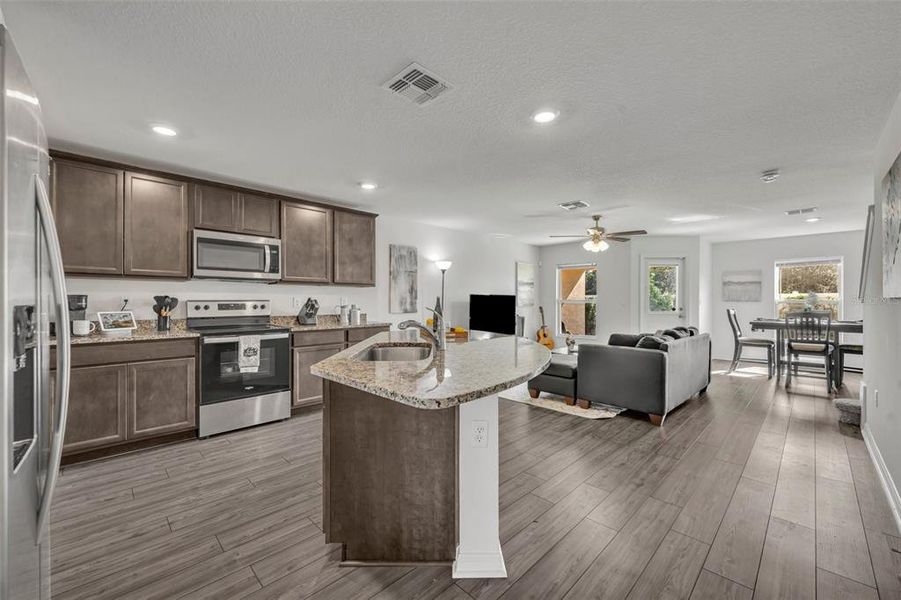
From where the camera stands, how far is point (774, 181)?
12.3 feet

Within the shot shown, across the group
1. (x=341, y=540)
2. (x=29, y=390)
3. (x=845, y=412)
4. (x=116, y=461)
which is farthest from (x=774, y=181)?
(x=116, y=461)

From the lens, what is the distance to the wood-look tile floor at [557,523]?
1.68m

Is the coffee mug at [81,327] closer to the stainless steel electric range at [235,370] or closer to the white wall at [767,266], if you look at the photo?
the stainless steel electric range at [235,370]

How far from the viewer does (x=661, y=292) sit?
23.9 feet

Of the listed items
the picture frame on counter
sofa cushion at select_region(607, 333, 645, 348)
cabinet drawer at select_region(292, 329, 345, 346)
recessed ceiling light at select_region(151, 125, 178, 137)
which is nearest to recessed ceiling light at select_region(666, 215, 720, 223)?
sofa cushion at select_region(607, 333, 645, 348)

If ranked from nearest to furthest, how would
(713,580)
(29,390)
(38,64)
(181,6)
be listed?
(29,390)
(181,6)
(713,580)
(38,64)

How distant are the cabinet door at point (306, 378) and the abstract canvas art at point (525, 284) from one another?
457 cm

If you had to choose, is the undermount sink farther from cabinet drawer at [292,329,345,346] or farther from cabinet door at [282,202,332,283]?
cabinet door at [282,202,332,283]

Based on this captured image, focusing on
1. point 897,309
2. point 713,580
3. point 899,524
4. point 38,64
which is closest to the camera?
point 713,580

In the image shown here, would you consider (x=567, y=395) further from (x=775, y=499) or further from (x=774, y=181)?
(x=774, y=181)

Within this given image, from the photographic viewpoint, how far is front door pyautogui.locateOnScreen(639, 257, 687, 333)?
283 inches

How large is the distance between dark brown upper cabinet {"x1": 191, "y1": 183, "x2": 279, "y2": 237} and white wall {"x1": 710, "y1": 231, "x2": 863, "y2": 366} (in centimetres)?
783

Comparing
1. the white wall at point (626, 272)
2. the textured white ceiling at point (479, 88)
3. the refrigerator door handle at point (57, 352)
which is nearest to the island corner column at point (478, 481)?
the refrigerator door handle at point (57, 352)

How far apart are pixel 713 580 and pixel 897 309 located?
213 cm
